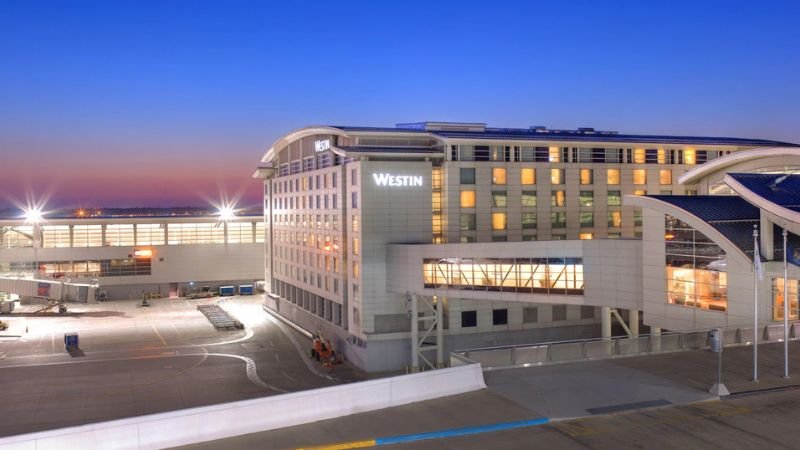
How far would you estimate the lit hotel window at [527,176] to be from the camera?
72.4 m

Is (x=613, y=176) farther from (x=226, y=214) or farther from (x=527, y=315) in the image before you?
(x=226, y=214)

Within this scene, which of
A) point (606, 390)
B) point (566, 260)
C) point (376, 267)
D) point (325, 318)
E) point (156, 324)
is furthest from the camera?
point (156, 324)

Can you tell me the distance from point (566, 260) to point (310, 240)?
3632cm

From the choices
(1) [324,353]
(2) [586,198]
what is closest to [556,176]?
(2) [586,198]

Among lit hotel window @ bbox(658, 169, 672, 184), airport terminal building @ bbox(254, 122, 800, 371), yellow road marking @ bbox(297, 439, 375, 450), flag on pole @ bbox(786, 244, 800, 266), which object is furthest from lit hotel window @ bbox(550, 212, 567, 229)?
yellow road marking @ bbox(297, 439, 375, 450)

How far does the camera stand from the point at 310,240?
80938 mm

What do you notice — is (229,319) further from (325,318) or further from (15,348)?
(15,348)

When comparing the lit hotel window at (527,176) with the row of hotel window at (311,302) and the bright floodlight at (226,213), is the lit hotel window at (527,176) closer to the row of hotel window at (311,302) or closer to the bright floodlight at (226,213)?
the row of hotel window at (311,302)

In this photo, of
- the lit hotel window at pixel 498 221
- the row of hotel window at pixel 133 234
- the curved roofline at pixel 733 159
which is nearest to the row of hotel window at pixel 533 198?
the lit hotel window at pixel 498 221

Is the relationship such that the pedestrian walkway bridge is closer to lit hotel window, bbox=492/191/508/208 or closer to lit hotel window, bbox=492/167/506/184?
lit hotel window, bbox=492/191/508/208

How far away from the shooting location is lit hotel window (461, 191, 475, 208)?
6950 centimetres

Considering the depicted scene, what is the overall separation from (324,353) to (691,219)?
121 feet

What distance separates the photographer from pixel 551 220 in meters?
74.1

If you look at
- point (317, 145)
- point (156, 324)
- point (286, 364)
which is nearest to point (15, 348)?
point (156, 324)
